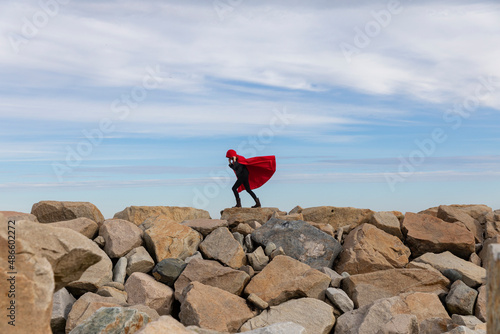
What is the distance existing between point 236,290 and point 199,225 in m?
2.29

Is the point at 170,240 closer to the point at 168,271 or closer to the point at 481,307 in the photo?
the point at 168,271

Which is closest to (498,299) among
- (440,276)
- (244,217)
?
(440,276)

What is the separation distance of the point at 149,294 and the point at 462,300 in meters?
5.59

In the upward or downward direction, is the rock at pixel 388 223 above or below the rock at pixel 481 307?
above

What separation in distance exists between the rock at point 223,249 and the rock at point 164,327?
4.54 metres

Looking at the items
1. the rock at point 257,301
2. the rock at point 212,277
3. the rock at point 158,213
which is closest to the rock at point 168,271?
the rock at point 212,277

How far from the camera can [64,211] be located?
11.0 m

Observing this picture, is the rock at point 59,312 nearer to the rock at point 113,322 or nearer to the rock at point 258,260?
the rock at point 113,322

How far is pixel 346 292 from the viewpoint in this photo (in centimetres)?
923

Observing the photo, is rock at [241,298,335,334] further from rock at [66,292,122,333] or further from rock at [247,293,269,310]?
rock at [66,292,122,333]

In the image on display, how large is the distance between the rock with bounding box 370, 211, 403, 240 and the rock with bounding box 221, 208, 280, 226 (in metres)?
2.58

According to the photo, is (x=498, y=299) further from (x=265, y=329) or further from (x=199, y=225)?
(x=199, y=225)

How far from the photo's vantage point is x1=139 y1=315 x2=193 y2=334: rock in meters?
4.81

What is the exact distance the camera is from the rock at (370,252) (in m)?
10.2
